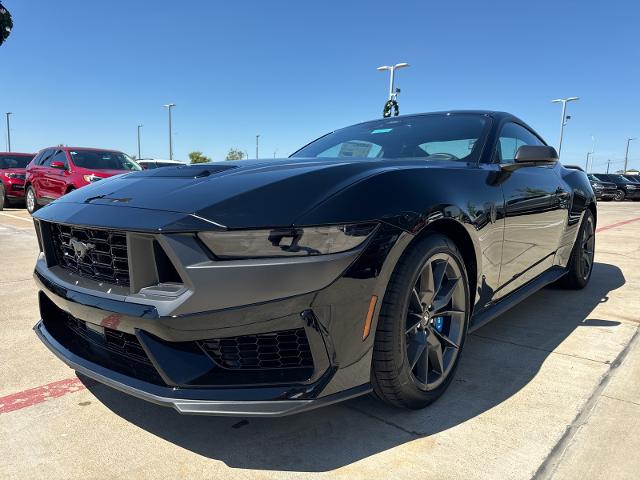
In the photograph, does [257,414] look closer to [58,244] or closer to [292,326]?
[292,326]

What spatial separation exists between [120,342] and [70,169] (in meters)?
8.92

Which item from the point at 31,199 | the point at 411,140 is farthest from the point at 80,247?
the point at 31,199

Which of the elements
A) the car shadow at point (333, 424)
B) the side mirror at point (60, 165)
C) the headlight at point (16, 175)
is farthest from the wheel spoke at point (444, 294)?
the headlight at point (16, 175)

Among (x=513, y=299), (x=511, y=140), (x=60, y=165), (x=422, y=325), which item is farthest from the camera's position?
(x=60, y=165)

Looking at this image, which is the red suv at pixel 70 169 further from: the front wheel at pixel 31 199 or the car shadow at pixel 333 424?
the car shadow at pixel 333 424

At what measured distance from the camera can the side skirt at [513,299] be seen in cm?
247

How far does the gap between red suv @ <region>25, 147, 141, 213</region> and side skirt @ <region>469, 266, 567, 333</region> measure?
26.1ft

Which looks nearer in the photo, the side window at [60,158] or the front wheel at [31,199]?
the side window at [60,158]

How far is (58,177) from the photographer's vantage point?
31.6 feet

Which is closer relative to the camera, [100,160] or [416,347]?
[416,347]

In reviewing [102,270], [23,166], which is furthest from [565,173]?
[23,166]

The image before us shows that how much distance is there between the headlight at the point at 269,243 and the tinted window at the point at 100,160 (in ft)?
29.9

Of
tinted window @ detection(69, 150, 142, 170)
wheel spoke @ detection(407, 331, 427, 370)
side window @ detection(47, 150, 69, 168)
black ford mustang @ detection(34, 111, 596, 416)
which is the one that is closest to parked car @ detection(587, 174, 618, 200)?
tinted window @ detection(69, 150, 142, 170)

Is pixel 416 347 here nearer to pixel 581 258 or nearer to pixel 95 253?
pixel 95 253
